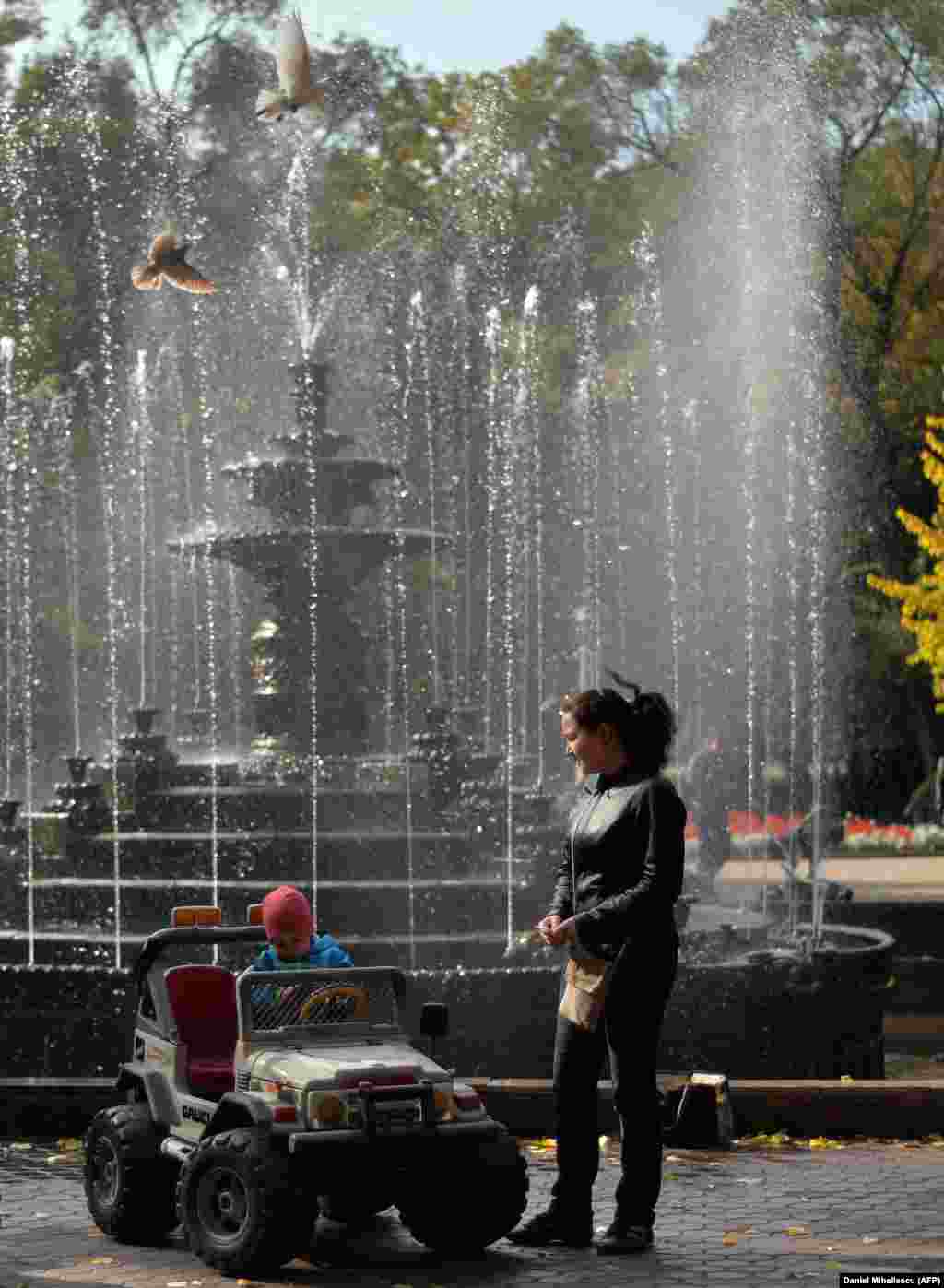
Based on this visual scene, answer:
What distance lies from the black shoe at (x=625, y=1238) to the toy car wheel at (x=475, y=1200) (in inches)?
9.9

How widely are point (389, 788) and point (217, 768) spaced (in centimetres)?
191

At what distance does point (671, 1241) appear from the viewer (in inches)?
267

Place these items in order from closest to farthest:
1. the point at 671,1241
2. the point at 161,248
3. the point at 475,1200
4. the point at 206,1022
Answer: the point at 475,1200, the point at 671,1241, the point at 206,1022, the point at 161,248

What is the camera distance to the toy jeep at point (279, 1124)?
6.27 meters

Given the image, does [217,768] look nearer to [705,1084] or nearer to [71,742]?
[705,1084]

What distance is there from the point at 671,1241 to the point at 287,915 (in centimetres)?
145

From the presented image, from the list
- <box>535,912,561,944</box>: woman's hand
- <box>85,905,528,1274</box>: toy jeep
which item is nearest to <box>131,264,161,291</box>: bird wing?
<box>85,905,528,1274</box>: toy jeep

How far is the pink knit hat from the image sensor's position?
681 cm

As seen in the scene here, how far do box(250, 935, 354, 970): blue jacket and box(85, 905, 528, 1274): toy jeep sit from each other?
0.16 meters

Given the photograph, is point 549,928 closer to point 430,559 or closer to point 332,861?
point 332,861

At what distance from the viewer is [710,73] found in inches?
1374

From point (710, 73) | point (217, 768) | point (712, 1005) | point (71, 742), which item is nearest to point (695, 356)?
point (710, 73)

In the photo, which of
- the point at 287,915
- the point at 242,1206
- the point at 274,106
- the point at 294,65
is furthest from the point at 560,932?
the point at 294,65

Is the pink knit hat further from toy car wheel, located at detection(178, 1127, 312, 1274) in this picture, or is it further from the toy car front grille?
toy car wheel, located at detection(178, 1127, 312, 1274)
